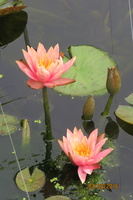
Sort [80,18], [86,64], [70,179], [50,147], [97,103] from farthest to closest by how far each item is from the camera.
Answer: [80,18], [86,64], [97,103], [50,147], [70,179]

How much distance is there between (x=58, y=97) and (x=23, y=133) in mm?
431

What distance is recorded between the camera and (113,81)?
9.88 ft

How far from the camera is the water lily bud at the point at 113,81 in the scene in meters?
2.95

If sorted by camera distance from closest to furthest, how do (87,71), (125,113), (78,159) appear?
(78,159)
(125,113)
(87,71)

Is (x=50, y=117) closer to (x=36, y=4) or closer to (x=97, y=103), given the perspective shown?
(x=97, y=103)

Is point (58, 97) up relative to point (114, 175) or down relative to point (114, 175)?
up

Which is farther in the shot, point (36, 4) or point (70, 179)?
point (36, 4)

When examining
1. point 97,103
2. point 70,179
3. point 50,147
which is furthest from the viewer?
point 97,103

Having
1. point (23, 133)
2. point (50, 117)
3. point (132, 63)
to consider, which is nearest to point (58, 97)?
point (50, 117)

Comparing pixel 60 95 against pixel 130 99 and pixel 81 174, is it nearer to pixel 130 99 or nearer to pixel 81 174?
pixel 130 99

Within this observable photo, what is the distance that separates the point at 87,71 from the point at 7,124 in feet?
2.62

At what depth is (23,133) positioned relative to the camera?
3002 millimetres
